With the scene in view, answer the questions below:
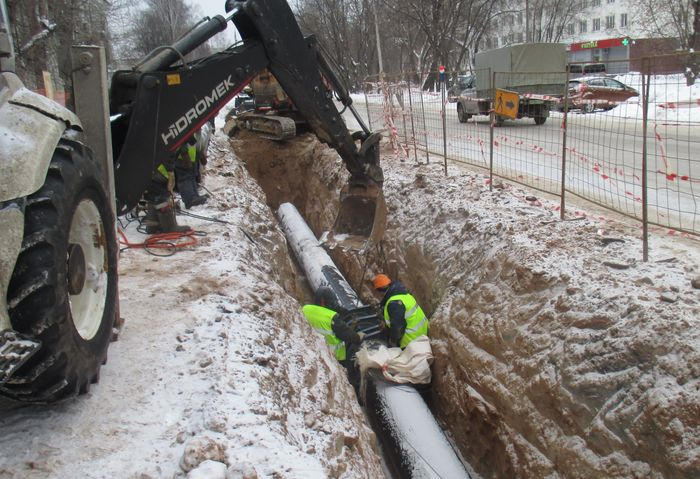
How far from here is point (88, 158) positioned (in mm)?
3078

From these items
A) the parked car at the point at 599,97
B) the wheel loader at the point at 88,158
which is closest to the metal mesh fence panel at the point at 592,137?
the parked car at the point at 599,97

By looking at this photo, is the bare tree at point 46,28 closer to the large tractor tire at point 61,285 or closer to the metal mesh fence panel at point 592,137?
the metal mesh fence panel at point 592,137

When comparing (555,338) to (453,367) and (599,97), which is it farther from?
(599,97)

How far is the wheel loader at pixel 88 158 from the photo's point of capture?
2.45 meters

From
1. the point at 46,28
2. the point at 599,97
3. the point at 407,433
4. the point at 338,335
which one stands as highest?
the point at 46,28

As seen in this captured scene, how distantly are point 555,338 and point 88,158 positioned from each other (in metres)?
3.88

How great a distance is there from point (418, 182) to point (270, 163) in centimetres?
695

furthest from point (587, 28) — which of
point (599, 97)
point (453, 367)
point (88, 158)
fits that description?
point (88, 158)

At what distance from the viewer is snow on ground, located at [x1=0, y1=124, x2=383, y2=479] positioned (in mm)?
2695

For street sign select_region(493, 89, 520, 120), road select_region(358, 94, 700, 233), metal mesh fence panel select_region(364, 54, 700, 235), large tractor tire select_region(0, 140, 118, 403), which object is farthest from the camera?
street sign select_region(493, 89, 520, 120)

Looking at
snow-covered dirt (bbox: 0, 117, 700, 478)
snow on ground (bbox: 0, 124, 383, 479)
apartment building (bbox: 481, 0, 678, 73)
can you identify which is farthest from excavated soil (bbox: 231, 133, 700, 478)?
apartment building (bbox: 481, 0, 678, 73)

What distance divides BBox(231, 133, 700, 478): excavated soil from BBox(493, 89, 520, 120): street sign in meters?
1.10

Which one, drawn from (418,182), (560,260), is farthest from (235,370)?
(418,182)

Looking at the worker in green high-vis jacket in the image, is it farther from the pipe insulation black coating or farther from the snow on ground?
the snow on ground
